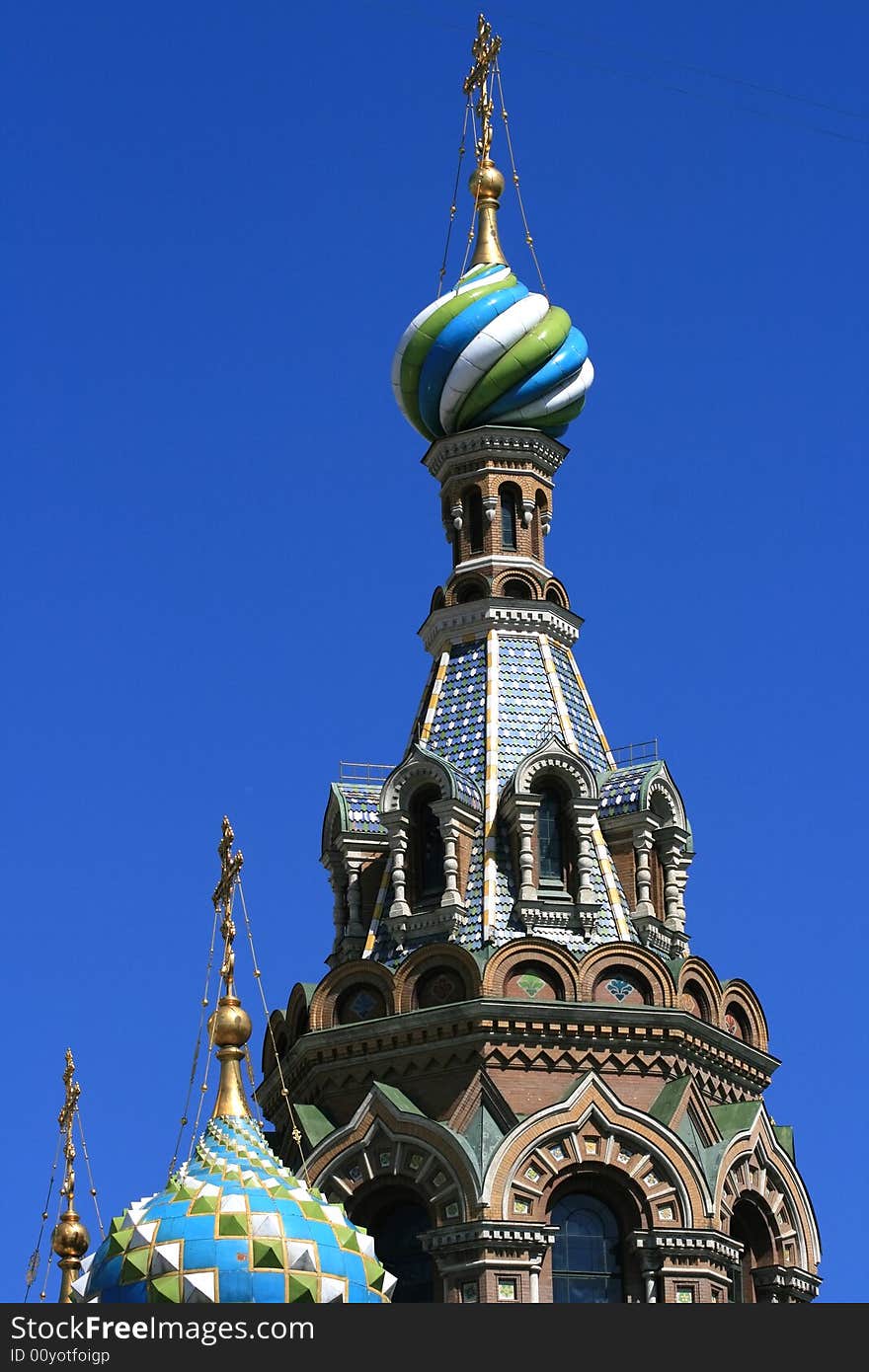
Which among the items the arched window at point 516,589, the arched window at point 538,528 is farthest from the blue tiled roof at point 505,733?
the arched window at point 538,528

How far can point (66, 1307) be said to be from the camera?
22.0 m

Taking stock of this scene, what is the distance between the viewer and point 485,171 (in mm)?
37250

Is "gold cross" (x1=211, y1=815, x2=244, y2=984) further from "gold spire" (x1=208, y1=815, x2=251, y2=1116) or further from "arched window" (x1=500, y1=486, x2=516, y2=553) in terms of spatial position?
"arched window" (x1=500, y1=486, x2=516, y2=553)

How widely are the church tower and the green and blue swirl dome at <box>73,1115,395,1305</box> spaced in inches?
151

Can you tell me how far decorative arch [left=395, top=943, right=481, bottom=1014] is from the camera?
30.7 m

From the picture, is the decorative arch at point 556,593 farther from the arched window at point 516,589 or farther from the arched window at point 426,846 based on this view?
the arched window at point 426,846

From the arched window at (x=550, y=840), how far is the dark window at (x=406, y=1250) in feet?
12.8

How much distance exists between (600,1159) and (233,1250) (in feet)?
19.8

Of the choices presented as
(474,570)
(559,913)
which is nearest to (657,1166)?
(559,913)

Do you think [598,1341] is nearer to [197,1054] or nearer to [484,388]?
[197,1054]

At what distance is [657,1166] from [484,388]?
9.84 metres

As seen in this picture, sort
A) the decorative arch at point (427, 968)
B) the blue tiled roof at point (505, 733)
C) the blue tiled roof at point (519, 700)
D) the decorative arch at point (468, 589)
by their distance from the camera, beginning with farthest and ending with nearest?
the decorative arch at point (468, 589) < the blue tiled roof at point (519, 700) < the blue tiled roof at point (505, 733) < the decorative arch at point (427, 968)

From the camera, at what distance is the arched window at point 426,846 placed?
32.2 metres

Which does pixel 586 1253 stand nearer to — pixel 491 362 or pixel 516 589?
pixel 516 589
